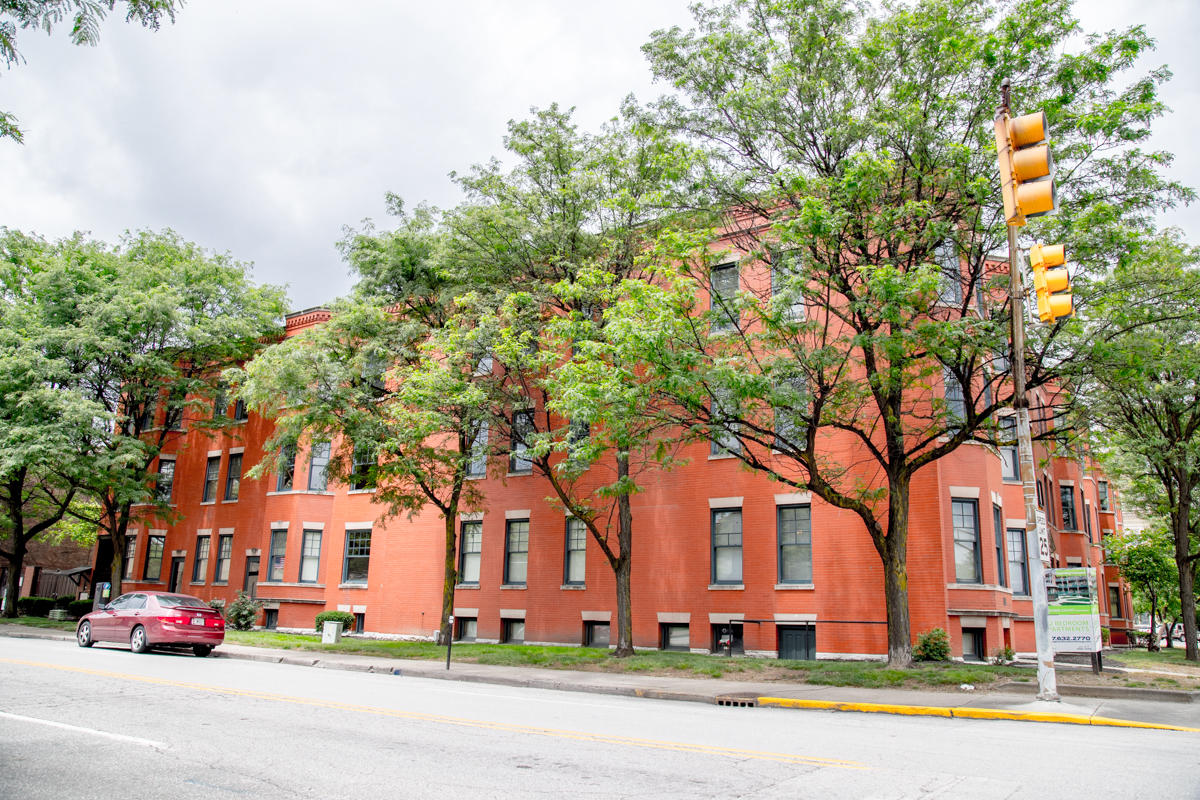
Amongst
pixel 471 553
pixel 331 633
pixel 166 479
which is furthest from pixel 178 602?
pixel 166 479

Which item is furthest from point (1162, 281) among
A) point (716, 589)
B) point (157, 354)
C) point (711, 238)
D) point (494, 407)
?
point (157, 354)

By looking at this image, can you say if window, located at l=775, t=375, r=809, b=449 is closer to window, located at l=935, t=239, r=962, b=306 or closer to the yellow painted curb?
window, located at l=935, t=239, r=962, b=306

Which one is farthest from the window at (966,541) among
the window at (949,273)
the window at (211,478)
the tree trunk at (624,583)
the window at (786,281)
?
the window at (211,478)

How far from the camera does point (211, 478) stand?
123 feet

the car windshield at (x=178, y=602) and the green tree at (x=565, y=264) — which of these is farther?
the car windshield at (x=178, y=602)

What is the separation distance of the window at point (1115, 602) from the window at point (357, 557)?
40.6 m

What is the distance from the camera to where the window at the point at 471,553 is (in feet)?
93.9

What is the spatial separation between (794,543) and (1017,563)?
7.23 m

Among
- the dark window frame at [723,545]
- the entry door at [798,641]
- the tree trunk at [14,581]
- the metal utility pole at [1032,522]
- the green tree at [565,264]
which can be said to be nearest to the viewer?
the metal utility pole at [1032,522]

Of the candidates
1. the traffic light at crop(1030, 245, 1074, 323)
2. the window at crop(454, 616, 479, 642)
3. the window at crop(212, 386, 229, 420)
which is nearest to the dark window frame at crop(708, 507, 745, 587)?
the window at crop(454, 616, 479, 642)

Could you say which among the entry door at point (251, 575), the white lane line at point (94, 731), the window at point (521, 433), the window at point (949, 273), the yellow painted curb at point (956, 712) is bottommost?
the yellow painted curb at point (956, 712)

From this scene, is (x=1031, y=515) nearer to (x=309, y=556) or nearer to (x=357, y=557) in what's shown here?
(x=357, y=557)

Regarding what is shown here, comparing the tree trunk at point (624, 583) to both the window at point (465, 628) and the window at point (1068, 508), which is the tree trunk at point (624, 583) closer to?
the window at point (465, 628)

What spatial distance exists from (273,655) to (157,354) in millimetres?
16573
